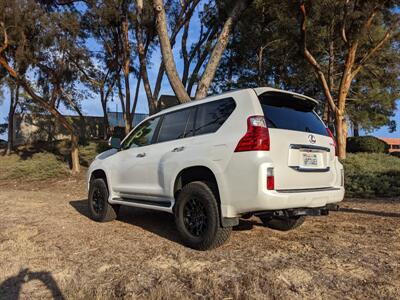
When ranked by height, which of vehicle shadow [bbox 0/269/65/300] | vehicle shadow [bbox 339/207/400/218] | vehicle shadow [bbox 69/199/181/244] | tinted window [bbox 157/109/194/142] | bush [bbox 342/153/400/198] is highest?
tinted window [bbox 157/109/194/142]

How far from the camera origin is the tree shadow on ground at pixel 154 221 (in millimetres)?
6279

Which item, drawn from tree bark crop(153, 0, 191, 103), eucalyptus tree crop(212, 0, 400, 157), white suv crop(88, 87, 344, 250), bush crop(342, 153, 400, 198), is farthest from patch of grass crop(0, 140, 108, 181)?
white suv crop(88, 87, 344, 250)

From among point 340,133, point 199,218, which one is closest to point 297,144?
point 199,218

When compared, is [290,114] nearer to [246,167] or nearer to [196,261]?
[246,167]

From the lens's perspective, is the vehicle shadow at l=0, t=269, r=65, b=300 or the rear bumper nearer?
the vehicle shadow at l=0, t=269, r=65, b=300

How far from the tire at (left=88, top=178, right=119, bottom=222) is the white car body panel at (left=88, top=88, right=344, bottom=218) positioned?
1443 mm

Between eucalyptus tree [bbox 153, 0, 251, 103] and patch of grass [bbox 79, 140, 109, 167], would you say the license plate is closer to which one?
eucalyptus tree [bbox 153, 0, 251, 103]

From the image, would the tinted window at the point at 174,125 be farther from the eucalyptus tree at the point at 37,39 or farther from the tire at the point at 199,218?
the eucalyptus tree at the point at 37,39

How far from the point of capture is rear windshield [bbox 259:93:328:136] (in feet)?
16.1

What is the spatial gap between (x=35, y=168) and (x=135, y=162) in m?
12.9

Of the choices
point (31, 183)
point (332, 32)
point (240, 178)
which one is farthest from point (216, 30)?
point (240, 178)

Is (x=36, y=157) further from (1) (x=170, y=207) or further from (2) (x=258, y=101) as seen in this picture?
(2) (x=258, y=101)

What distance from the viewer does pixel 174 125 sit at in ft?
19.8

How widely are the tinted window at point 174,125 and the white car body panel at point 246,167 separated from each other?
0.14m
